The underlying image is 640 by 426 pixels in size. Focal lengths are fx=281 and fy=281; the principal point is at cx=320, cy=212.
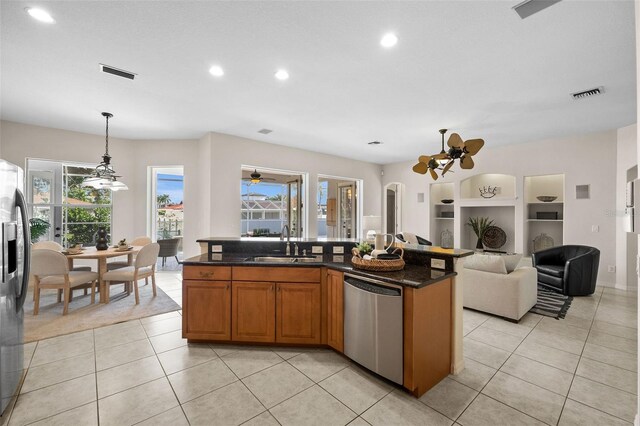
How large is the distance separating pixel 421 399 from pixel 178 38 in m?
3.46

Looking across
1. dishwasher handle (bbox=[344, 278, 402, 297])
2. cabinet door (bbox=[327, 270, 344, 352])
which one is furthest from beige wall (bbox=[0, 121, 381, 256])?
dishwasher handle (bbox=[344, 278, 402, 297])

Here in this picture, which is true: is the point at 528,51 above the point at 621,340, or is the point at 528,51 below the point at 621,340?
above

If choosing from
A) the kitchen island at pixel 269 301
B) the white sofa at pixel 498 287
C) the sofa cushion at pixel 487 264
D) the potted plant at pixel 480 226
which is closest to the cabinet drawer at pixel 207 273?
the kitchen island at pixel 269 301

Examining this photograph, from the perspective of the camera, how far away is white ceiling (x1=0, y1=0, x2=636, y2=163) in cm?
212

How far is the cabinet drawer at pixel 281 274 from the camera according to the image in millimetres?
2658

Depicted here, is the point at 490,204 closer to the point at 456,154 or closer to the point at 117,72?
the point at 456,154

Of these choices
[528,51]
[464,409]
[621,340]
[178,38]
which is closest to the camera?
[464,409]

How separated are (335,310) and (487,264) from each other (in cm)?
230

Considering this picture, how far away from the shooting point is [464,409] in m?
1.93

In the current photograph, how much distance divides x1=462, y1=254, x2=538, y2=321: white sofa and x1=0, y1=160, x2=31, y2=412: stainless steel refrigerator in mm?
4250

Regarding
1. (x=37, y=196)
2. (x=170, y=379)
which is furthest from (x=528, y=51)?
(x=37, y=196)

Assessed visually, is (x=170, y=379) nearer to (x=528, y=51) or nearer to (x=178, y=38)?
(x=178, y=38)

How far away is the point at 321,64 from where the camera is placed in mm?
2814

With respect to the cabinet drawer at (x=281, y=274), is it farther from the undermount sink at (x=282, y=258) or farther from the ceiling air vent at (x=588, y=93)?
the ceiling air vent at (x=588, y=93)
